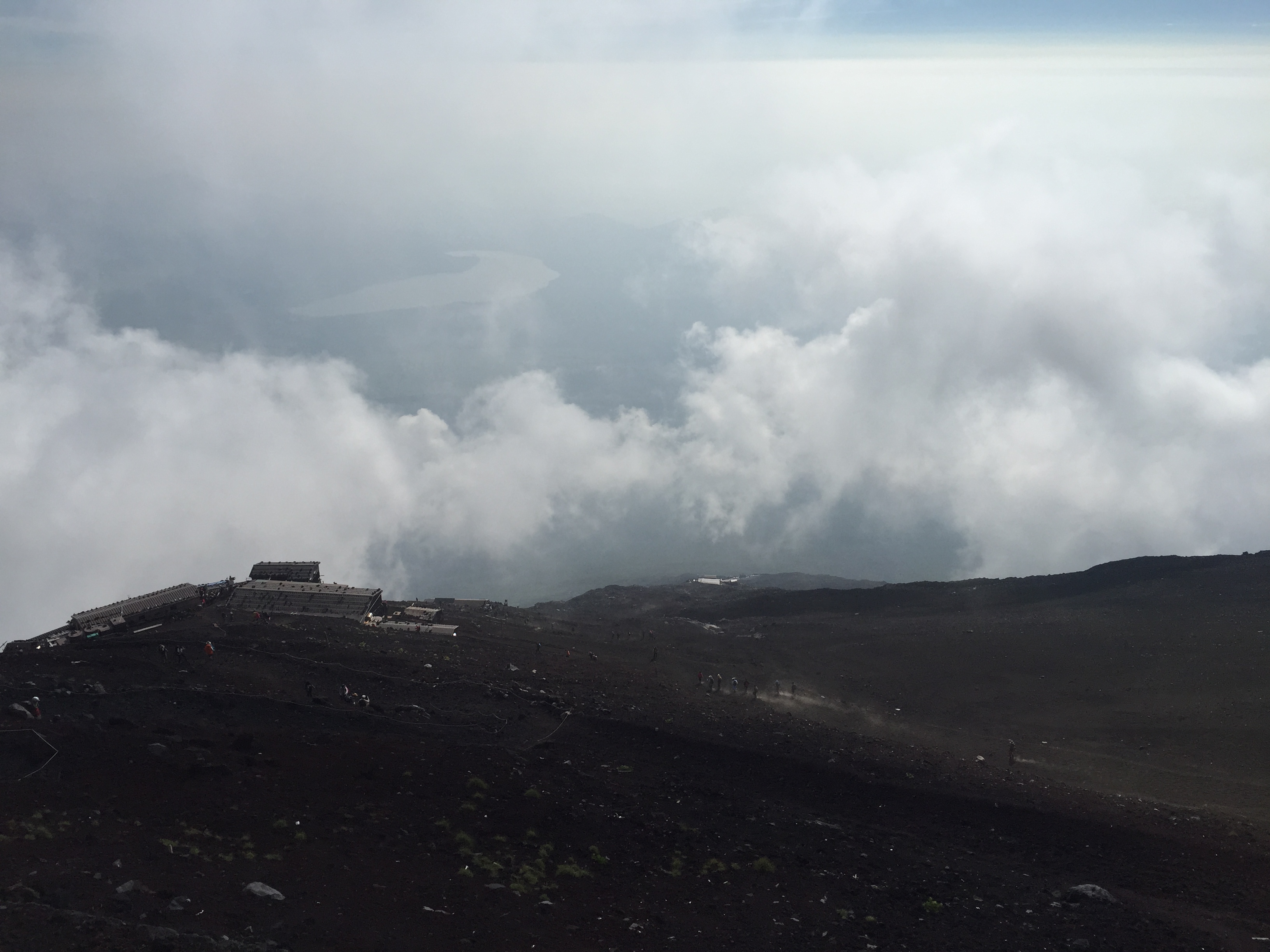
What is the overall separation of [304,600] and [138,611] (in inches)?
311

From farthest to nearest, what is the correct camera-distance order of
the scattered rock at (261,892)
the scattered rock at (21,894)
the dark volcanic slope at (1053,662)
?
the dark volcanic slope at (1053,662) < the scattered rock at (261,892) < the scattered rock at (21,894)

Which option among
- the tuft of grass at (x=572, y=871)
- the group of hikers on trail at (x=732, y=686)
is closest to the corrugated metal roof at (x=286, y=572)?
the group of hikers on trail at (x=732, y=686)

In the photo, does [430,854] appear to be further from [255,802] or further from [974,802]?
[974,802]

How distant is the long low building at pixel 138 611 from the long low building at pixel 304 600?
7.85 feet

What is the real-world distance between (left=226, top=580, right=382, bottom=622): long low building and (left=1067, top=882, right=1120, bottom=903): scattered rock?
35156 mm

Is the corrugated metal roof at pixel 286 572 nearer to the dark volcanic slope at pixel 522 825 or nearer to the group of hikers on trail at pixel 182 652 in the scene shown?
the dark volcanic slope at pixel 522 825

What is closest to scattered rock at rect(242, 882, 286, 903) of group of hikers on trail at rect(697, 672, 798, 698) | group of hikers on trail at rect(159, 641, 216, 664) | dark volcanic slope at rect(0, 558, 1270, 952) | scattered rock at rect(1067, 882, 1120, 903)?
dark volcanic slope at rect(0, 558, 1270, 952)

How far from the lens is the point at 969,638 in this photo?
56.3 meters

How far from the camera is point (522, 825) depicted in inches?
1038

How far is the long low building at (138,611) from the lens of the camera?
4484 centimetres

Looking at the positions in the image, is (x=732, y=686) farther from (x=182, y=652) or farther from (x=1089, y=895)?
(x=182, y=652)

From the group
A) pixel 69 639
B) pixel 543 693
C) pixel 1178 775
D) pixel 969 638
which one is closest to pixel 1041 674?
pixel 969 638

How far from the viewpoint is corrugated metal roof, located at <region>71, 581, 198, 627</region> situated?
4634 centimetres

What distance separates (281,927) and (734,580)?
78.6 meters
